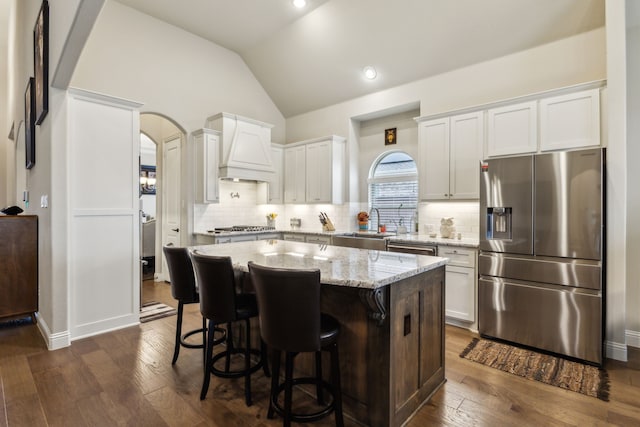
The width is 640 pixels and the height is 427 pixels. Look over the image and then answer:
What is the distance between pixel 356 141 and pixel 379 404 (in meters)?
4.51

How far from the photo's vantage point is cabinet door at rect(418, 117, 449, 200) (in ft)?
13.5

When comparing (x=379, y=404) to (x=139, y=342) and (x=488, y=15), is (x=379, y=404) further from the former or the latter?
(x=488, y=15)

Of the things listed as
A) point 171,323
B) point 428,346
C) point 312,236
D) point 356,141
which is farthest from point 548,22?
point 171,323

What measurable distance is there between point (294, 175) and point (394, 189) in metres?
1.89

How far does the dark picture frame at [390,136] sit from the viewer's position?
525 centimetres

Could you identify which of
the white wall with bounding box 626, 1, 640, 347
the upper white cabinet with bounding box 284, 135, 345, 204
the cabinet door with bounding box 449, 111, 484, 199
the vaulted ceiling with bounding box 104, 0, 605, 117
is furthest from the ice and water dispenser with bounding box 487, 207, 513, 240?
the upper white cabinet with bounding box 284, 135, 345, 204

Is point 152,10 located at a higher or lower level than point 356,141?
higher

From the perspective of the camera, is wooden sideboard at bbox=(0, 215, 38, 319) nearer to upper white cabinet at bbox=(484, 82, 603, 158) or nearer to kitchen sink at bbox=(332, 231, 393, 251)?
kitchen sink at bbox=(332, 231, 393, 251)

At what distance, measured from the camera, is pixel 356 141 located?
5.68 meters

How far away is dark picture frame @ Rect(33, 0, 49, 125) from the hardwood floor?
2.32 meters

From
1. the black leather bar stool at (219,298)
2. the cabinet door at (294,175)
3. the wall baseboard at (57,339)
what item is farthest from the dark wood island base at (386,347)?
the cabinet door at (294,175)

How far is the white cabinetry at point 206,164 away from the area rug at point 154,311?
5.45ft

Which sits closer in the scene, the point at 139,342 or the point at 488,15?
the point at 139,342

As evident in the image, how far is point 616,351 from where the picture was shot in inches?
114
